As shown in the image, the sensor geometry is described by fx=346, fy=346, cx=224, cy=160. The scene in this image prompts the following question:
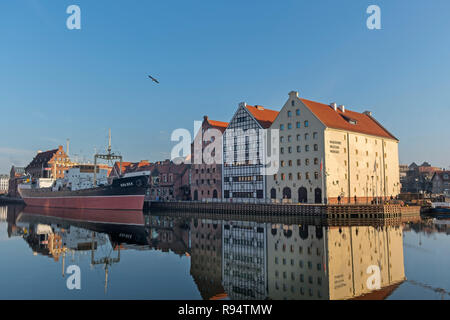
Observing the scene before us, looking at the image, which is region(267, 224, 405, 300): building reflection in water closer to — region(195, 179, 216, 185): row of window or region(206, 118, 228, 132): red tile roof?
region(195, 179, 216, 185): row of window

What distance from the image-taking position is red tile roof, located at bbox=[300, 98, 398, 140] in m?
59.9

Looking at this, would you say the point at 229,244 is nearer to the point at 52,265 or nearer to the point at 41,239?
the point at 52,265

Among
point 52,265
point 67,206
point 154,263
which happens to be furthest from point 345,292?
point 67,206

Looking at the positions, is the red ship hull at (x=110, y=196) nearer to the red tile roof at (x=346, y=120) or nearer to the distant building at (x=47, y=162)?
the red tile roof at (x=346, y=120)

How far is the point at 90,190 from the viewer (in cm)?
7281

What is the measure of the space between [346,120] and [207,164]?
97.9 feet

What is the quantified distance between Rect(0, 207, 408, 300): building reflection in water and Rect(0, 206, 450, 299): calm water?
61mm

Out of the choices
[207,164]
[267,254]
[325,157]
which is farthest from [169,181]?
[267,254]

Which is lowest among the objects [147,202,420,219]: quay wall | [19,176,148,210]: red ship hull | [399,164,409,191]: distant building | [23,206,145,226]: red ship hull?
[23,206,145,226]: red ship hull

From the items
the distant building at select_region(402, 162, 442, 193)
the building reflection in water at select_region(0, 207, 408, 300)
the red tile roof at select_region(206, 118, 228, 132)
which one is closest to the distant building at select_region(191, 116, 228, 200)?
the red tile roof at select_region(206, 118, 228, 132)

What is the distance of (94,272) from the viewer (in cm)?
1966

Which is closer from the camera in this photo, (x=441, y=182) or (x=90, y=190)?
(x=90, y=190)

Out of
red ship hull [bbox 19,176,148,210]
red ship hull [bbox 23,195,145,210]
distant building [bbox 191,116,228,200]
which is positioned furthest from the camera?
distant building [bbox 191,116,228,200]

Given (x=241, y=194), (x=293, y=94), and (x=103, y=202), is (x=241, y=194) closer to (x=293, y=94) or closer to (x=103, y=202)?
(x=293, y=94)
